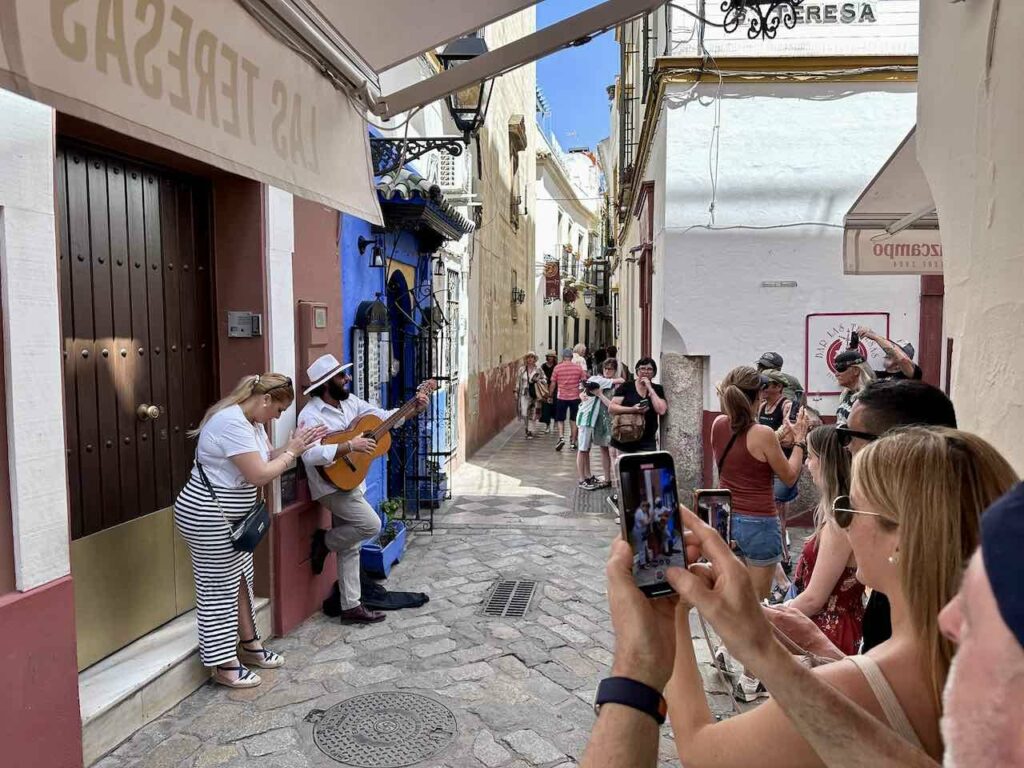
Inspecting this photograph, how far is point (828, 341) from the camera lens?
779 cm

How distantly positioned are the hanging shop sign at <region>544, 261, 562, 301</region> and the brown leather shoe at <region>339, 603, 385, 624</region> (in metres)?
22.0

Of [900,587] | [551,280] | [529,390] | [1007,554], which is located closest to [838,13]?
[900,587]

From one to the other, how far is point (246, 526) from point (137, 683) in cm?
89

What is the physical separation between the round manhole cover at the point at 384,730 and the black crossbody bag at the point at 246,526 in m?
0.98

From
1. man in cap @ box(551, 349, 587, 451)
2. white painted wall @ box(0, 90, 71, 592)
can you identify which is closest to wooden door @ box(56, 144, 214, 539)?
white painted wall @ box(0, 90, 71, 592)

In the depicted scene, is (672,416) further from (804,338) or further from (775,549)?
(775,549)

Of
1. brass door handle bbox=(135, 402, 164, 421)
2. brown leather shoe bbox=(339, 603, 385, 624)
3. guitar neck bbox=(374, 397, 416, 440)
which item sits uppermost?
brass door handle bbox=(135, 402, 164, 421)

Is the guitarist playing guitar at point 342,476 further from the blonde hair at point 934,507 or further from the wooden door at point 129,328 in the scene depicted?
the blonde hair at point 934,507

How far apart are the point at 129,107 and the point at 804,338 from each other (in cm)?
718

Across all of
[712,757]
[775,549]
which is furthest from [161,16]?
[775,549]

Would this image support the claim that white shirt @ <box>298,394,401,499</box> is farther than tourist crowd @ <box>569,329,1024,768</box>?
Yes

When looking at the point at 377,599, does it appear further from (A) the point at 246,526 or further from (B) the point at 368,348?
(B) the point at 368,348

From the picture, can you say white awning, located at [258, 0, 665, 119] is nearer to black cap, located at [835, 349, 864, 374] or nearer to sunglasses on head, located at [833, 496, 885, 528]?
sunglasses on head, located at [833, 496, 885, 528]

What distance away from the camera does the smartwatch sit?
1.20 meters
